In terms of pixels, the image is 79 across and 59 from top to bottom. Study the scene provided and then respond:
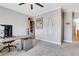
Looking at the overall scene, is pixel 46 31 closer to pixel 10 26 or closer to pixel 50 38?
pixel 50 38

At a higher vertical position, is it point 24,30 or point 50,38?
point 24,30

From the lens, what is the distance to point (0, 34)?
159 cm

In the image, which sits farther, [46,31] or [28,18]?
[46,31]

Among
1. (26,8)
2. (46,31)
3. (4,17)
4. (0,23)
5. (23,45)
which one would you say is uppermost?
(26,8)

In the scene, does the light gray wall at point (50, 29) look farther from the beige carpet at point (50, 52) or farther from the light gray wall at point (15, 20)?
the light gray wall at point (15, 20)

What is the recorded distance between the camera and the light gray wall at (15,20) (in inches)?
67.8

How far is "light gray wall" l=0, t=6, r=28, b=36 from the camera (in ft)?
5.65

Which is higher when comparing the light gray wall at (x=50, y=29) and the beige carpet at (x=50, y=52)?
the light gray wall at (x=50, y=29)

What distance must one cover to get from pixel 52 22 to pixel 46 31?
0.68 m

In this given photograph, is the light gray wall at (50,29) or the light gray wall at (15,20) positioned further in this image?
the light gray wall at (50,29)

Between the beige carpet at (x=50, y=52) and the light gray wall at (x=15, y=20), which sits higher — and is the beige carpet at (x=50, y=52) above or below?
below

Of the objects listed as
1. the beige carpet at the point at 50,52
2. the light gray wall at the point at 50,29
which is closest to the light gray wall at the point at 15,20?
the beige carpet at the point at 50,52

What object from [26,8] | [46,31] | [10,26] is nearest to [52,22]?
[46,31]

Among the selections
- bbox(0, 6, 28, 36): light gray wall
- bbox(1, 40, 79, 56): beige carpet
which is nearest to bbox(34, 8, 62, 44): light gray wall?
bbox(1, 40, 79, 56): beige carpet
